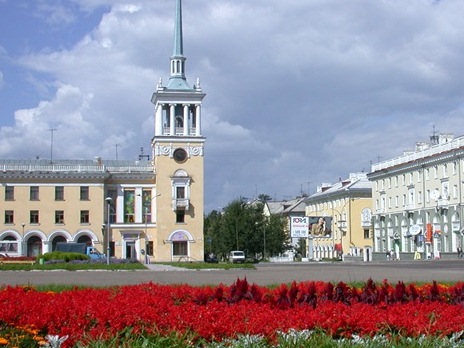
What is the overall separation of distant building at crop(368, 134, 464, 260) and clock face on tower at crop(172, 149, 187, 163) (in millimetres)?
26267

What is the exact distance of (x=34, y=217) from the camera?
79.2 metres

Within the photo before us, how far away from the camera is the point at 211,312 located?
919 cm

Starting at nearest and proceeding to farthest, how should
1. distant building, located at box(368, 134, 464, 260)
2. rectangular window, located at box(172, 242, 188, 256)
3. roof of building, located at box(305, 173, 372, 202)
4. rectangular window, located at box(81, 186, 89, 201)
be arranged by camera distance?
1. distant building, located at box(368, 134, 464, 260)
2. rectangular window, located at box(172, 242, 188, 256)
3. rectangular window, located at box(81, 186, 89, 201)
4. roof of building, located at box(305, 173, 372, 202)

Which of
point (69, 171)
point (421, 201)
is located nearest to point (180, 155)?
point (69, 171)

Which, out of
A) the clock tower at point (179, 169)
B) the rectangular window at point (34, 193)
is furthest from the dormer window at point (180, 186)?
the rectangular window at point (34, 193)

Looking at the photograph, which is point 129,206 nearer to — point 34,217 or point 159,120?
point 159,120

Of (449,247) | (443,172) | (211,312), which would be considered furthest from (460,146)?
(211,312)

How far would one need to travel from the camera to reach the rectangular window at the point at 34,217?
7900 centimetres

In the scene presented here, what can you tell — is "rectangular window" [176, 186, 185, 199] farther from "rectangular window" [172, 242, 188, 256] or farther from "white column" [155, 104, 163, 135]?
"white column" [155, 104, 163, 135]

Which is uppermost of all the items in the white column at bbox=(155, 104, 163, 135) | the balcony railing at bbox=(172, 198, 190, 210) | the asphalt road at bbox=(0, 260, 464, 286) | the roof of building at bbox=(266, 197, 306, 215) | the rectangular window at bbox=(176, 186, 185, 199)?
the white column at bbox=(155, 104, 163, 135)

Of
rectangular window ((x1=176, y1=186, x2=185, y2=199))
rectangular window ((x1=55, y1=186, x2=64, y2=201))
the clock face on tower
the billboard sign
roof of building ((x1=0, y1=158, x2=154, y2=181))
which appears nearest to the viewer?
Result: the billboard sign

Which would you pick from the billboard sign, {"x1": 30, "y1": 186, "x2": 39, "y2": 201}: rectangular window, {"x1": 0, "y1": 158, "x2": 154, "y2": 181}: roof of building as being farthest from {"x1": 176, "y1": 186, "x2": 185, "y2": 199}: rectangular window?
{"x1": 30, "y1": 186, "x2": 39, "y2": 201}: rectangular window

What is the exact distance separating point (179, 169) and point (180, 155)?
1.60 metres

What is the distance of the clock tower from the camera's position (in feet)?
261
